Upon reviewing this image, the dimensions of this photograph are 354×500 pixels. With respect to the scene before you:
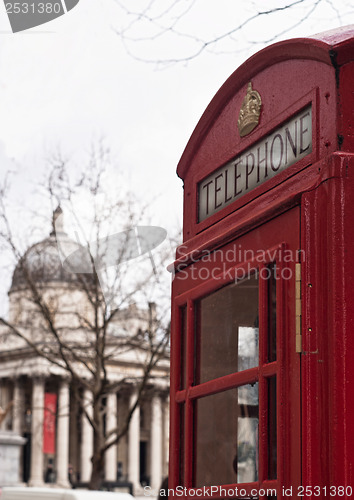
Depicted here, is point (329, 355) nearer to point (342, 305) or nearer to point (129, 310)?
point (342, 305)

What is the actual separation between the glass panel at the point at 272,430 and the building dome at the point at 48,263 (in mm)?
16249

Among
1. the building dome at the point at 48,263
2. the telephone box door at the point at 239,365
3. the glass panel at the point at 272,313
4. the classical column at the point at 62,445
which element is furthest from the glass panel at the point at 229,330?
the classical column at the point at 62,445

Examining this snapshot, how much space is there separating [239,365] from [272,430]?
1.58 ft

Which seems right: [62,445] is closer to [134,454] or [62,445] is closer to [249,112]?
[134,454]

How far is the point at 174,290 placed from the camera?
3.46 meters

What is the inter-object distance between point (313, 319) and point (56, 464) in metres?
71.7

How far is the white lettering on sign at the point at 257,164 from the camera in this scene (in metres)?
2.72

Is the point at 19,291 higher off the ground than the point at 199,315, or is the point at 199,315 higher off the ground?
the point at 19,291

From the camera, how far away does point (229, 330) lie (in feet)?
10.4

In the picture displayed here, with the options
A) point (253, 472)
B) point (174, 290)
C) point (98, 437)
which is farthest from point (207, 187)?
point (98, 437)

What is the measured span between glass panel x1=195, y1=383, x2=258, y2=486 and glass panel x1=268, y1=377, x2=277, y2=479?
223 mm

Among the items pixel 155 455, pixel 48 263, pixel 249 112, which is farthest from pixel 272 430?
pixel 155 455

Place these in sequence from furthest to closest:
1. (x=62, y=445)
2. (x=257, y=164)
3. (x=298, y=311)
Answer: (x=62, y=445)
(x=257, y=164)
(x=298, y=311)

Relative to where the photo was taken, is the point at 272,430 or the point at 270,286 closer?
the point at 272,430
